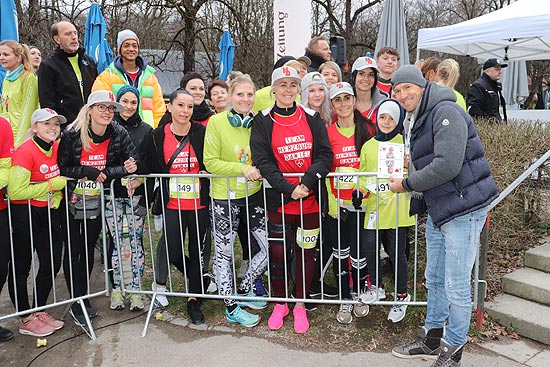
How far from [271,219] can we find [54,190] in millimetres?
1797

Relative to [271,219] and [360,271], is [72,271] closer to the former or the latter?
[271,219]

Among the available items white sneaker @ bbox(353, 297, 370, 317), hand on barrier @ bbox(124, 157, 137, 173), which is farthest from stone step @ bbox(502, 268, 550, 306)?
hand on barrier @ bbox(124, 157, 137, 173)

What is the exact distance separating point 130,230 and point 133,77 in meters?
1.70

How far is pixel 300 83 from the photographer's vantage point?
13.1 feet

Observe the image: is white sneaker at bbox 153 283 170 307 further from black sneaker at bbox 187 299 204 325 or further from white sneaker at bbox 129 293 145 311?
black sneaker at bbox 187 299 204 325

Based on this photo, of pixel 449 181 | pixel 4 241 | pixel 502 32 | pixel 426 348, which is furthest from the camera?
pixel 502 32

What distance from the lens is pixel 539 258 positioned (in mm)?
4535

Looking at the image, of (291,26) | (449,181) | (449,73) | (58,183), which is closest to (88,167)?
(58,183)

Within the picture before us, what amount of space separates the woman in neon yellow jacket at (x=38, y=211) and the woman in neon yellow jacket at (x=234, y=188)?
4.15 feet

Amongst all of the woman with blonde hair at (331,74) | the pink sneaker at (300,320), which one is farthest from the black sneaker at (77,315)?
the woman with blonde hair at (331,74)

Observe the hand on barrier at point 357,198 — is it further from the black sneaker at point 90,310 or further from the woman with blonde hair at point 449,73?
the black sneaker at point 90,310

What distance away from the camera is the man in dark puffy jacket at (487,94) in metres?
7.01

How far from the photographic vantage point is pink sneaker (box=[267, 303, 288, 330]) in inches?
158

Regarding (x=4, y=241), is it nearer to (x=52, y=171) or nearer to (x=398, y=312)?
(x=52, y=171)
